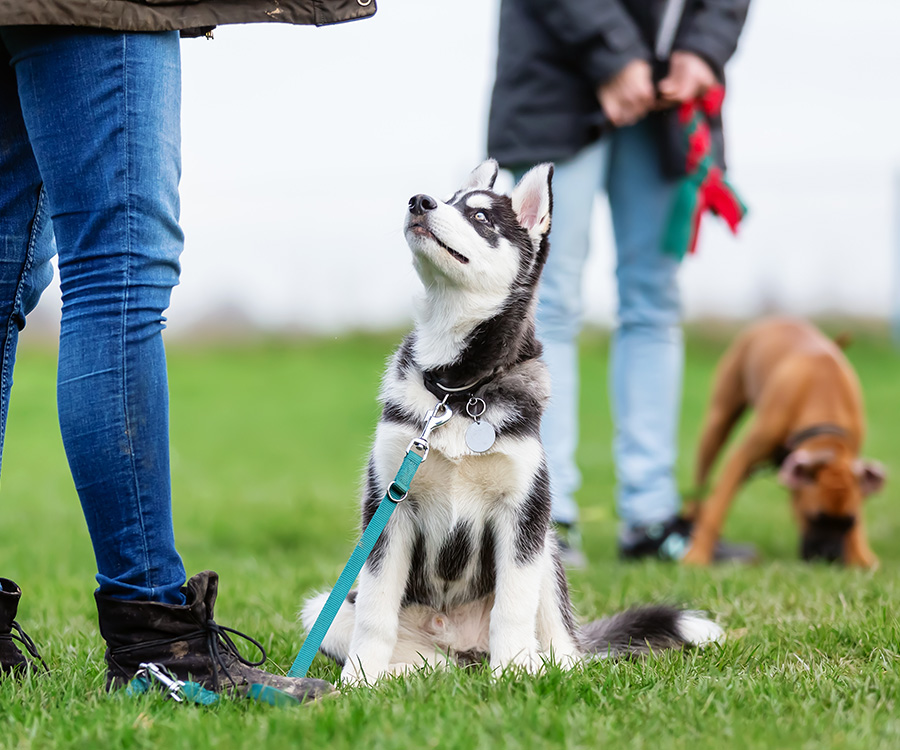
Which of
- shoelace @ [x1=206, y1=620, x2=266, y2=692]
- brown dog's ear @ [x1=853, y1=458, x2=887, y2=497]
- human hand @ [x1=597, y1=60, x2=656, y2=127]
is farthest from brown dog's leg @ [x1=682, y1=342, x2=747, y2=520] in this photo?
shoelace @ [x1=206, y1=620, x2=266, y2=692]

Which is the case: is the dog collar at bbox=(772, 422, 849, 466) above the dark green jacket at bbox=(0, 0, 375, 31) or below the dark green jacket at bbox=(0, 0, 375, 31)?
below

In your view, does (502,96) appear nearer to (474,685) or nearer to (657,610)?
(657,610)

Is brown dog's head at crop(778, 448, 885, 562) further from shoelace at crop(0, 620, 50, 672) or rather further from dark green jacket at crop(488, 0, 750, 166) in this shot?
shoelace at crop(0, 620, 50, 672)

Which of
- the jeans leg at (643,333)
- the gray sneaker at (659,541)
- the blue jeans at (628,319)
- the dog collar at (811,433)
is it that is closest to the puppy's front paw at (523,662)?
the blue jeans at (628,319)

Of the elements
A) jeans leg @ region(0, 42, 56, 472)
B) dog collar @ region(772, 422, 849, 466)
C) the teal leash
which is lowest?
dog collar @ region(772, 422, 849, 466)

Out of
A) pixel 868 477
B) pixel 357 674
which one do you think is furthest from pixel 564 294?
pixel 868 477

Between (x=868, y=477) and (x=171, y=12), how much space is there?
16.6ft

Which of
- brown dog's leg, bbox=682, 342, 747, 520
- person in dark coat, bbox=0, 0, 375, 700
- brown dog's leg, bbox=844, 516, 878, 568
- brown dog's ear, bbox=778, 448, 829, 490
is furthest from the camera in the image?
brown dog's leg, bbox=682, 342, 747, 520

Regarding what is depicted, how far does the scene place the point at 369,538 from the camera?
2400mm

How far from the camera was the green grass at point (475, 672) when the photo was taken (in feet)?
6.13

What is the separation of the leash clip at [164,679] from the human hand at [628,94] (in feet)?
9.95

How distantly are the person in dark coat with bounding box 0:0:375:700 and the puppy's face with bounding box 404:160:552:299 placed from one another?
0.59 metres

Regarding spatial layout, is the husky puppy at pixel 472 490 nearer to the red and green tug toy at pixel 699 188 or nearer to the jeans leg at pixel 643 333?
the red and green tug toy at pixel 699 188

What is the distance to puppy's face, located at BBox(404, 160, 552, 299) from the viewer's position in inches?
103
